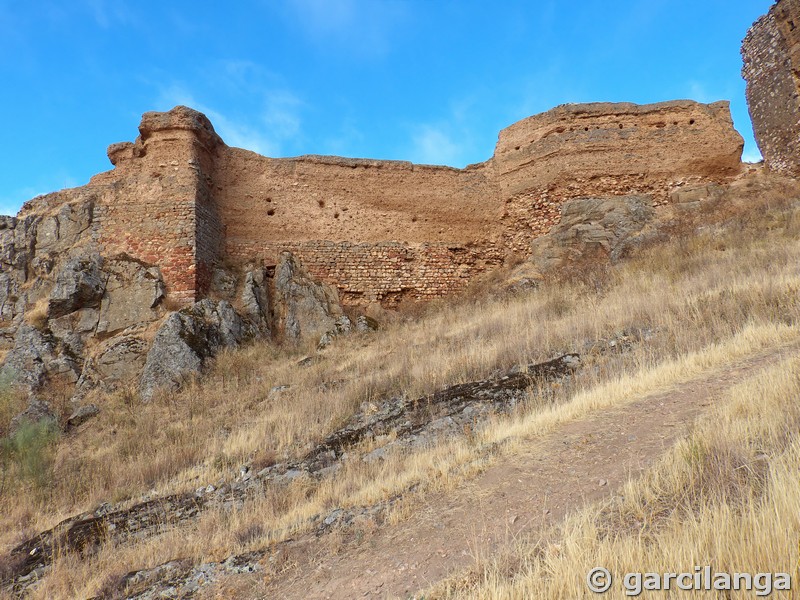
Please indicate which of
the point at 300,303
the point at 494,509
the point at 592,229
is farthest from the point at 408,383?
the point at 592,229

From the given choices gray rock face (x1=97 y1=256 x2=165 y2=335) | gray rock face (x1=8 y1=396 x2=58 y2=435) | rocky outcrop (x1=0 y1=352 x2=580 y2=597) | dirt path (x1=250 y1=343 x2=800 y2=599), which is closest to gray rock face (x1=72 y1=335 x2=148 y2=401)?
gray rock face (x1=97 y1=256 x2=165 y2=335)

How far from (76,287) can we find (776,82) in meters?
19.5

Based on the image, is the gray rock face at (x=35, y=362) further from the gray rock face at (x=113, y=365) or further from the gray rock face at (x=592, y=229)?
the gray rock face at (x=592, y=229)

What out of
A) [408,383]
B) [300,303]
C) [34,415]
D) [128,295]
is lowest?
[408,383]

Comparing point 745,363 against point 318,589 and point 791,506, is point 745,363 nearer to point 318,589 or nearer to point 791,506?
point 791,506

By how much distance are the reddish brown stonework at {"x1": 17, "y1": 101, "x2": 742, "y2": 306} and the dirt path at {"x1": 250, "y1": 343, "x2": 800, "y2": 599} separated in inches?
463

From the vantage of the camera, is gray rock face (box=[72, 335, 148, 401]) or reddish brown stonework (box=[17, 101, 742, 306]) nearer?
gray rock face (box=[72, 335, 148, 401])

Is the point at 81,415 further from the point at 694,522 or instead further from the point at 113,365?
the point at 694,522

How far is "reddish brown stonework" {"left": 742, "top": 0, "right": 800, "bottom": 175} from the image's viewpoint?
1449cm

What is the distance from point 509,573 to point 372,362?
7.67 m

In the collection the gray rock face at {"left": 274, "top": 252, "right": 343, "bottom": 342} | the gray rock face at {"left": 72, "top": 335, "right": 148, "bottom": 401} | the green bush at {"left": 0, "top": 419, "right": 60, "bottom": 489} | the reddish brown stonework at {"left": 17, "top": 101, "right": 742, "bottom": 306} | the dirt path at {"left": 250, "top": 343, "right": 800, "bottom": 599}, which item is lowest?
the dirt path at {"left": 250, "top": 343, "right": 800, "bottom": 599}

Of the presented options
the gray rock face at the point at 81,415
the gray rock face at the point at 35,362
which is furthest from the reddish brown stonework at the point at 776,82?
the gray rock face at the point at 35,362

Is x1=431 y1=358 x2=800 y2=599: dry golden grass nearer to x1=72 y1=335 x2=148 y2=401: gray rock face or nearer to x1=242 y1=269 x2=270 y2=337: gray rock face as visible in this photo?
x1=72 y1=335 x2=148 y2=401: gray rock face

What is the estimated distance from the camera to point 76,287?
1296 cm
